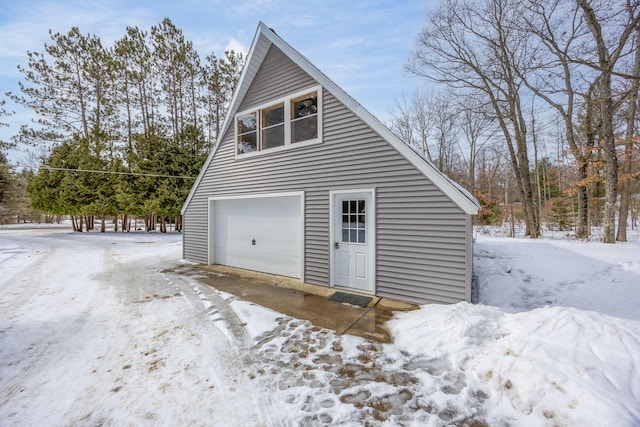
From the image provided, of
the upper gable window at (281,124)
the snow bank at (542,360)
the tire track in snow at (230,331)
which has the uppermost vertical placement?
the upper gable window at (281,124)

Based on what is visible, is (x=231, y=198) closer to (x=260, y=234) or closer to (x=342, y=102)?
(x=260, y=234)

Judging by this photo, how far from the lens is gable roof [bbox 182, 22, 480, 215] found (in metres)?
4.14

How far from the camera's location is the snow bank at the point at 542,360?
1864 millimetres

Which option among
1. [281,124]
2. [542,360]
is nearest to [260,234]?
[281,124]

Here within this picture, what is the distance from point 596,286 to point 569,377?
153 inches

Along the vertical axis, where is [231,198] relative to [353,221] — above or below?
above

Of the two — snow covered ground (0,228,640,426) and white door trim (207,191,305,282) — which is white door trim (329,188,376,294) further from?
snow covered ground (0,228,640,426)

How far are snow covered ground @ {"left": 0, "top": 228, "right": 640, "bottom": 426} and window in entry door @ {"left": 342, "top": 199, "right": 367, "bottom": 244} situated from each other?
1.84 metres

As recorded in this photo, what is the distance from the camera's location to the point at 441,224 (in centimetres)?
423

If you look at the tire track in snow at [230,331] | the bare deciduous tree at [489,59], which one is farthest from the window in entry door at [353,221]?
the bare deciduous tree at [489,59]

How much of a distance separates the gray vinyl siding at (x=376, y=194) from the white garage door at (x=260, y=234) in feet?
1.42

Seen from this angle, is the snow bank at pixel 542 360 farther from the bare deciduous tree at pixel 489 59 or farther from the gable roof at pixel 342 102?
the bare deciduous tree at pixel 489 59

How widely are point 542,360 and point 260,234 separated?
5941 mm

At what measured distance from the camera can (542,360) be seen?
2279mm
